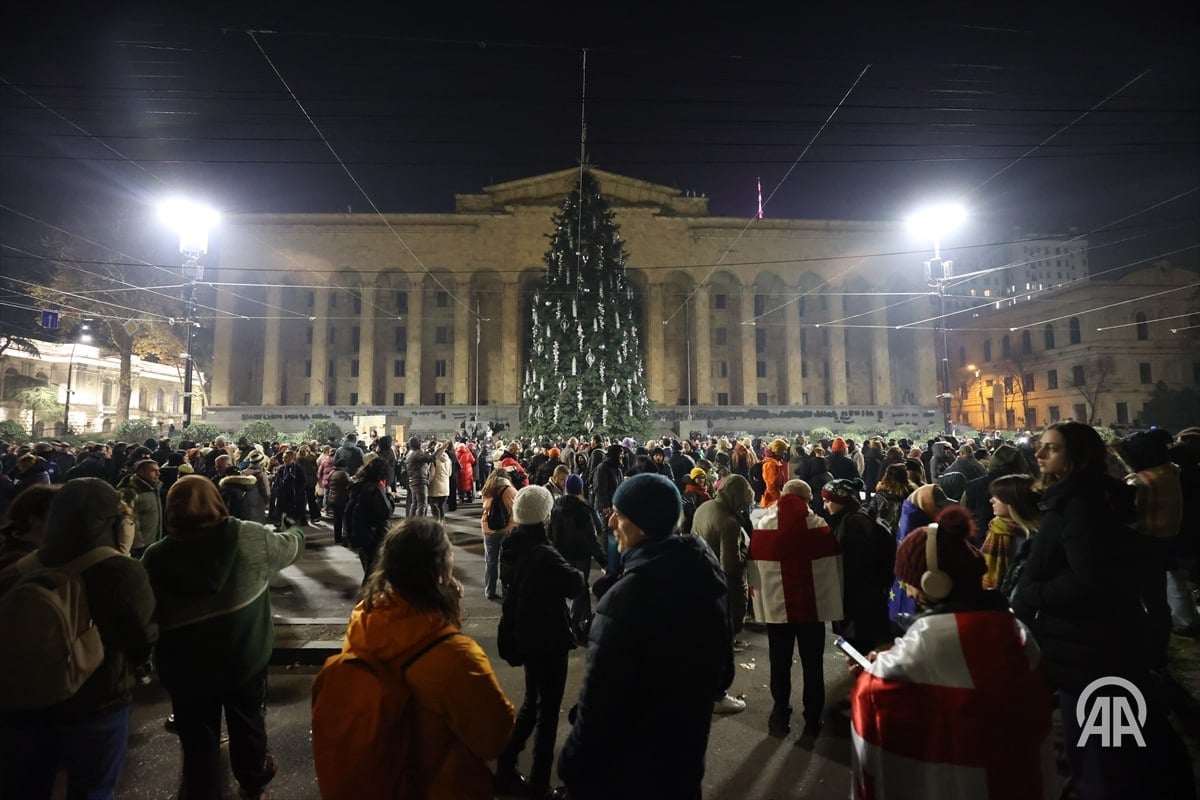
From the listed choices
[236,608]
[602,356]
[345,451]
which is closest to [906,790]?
[236,608]

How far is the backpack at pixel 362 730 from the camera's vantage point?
1.68 metres

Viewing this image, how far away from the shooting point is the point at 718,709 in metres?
4.33

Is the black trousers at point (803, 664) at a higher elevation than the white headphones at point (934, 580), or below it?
below

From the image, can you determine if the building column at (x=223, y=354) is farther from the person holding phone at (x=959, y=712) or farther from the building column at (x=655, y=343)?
the person holding phone at (x=959, y=712)

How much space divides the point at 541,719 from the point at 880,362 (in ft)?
157

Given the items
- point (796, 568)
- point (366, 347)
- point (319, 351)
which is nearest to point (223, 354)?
point (319, 351)

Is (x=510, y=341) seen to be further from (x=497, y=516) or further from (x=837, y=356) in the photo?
(x=497, y=516)

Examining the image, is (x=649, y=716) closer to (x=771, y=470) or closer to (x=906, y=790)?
(x=906, y=790)

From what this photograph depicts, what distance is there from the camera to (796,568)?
4.07 meters

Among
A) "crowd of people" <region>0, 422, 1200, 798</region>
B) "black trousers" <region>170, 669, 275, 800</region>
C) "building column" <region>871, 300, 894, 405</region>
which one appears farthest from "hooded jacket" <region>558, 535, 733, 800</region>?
"building column" <region>871, 300, 894, 405</region>

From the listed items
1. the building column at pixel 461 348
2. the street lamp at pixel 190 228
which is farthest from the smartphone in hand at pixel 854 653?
the building column at pixel 461 348

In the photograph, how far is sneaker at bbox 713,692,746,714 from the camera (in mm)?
4344

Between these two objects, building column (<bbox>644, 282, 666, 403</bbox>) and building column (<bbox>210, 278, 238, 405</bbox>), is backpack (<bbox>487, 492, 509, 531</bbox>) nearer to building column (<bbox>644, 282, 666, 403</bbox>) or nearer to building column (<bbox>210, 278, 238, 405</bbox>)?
building column (<bbox>644, 282, 666, 403</bbox>)

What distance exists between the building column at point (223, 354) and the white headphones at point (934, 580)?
50306mm
